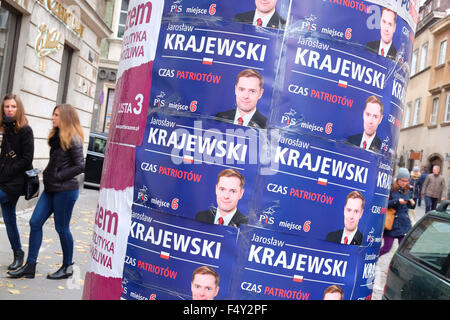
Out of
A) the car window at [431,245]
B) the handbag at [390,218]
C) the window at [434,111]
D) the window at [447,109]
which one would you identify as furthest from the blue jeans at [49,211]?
the window at [434,111]

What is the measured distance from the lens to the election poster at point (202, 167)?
7.66 ft

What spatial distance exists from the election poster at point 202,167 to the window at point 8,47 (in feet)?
26.2

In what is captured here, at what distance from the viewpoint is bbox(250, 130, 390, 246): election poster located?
7.70 feet

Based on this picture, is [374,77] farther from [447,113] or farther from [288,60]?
[447,113]

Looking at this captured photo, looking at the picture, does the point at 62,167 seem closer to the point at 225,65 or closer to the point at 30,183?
the point at 30,183

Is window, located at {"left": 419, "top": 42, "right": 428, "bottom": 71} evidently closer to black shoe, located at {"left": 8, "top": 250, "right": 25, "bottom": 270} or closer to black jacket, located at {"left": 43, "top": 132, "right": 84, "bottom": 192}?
black jacket, located at {"left": 43, "top": 132, "right": 84, "bottom": 192}

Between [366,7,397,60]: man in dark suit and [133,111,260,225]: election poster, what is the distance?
72 cm

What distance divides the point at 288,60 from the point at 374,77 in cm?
46

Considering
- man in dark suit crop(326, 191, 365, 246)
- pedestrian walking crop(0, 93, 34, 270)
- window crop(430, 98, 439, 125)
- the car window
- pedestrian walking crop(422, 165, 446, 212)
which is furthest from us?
window crop(430, 98, 439, 125)

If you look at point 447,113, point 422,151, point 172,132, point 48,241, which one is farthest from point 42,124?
point 422,151

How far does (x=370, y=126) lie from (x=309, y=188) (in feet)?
1.45

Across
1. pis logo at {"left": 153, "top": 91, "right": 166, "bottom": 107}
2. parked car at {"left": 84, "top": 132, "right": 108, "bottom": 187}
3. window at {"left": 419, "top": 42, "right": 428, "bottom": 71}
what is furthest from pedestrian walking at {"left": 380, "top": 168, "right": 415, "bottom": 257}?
window at {"left": 419, "top": 42, "right": 428, "bottom": 71}

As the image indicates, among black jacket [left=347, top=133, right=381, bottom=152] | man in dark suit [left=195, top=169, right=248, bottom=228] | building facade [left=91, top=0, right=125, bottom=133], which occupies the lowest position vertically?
man in dark suit [left=195, top=169, right=248, bottom=228]

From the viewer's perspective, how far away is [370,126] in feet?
8.25
